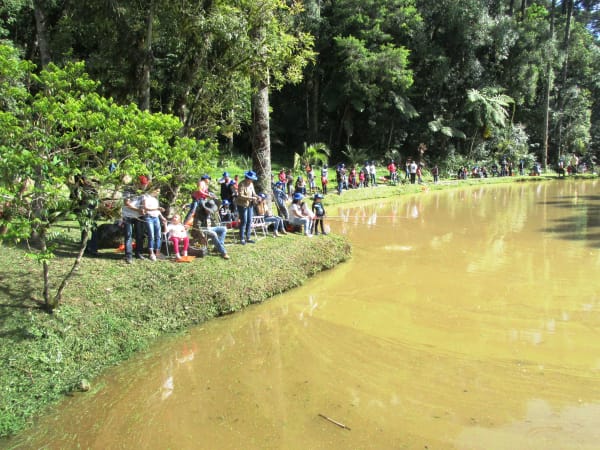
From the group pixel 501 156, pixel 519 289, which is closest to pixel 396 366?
pixel 519 289

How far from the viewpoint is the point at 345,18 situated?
31.1m

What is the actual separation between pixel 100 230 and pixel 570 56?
4442 centimetres

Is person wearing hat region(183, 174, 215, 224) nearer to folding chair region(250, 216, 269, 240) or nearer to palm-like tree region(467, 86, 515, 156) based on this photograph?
folding chair region(250, 216, 269, 240)

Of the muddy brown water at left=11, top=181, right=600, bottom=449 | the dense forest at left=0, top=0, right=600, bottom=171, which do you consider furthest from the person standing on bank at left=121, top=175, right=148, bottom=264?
the dense forest at left=0, top=0, right=600, bottom=171

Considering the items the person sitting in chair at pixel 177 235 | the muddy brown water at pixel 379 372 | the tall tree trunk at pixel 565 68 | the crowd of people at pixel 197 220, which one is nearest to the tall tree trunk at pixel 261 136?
the crowd of people at pixel 197 220

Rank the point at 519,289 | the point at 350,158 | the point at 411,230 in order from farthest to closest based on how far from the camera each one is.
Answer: the point at 350,158, the point at 411,230, the point at 519,289

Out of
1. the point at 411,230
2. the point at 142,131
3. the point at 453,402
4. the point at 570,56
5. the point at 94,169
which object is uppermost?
the point at 570,56

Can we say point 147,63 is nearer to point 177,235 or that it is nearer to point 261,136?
point 261,136

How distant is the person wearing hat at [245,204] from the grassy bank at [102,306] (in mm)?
413

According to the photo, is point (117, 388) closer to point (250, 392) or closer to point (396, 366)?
point (250, 392)

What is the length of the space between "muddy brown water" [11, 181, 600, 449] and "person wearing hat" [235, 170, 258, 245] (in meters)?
1.77

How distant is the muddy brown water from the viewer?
499 centimetres

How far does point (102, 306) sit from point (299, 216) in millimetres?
5933

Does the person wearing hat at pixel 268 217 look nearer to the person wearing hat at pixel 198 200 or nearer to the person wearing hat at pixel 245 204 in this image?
the person wearing hat at pixel 245 204
